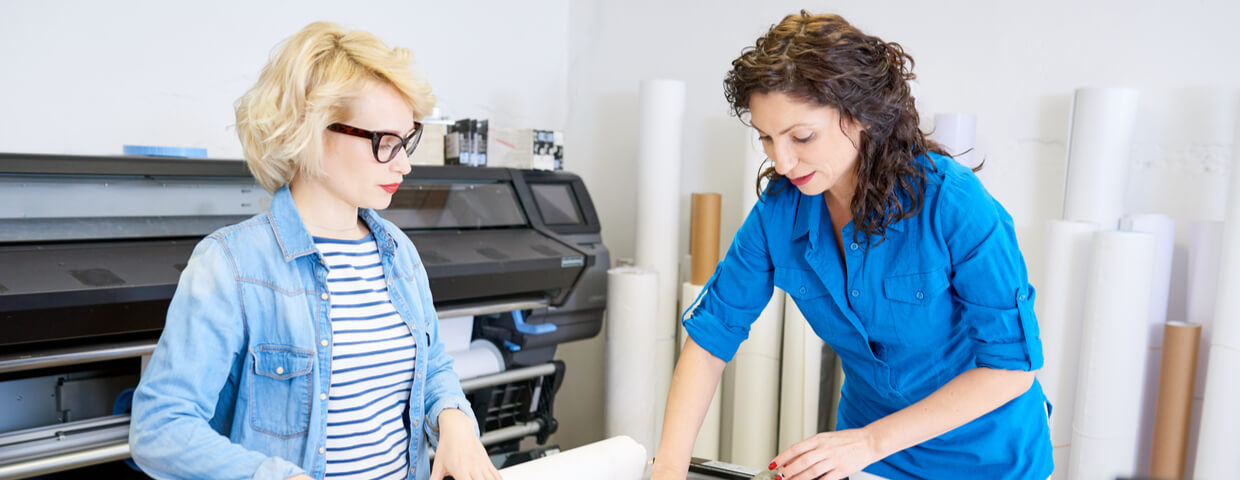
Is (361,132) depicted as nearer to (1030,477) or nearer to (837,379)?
(1030,477)

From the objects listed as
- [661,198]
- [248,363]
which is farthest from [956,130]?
[248,363]

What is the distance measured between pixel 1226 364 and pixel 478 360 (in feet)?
5.54

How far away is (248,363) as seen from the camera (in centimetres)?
110

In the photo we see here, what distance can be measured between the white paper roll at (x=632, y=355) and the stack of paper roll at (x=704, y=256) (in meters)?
0.15

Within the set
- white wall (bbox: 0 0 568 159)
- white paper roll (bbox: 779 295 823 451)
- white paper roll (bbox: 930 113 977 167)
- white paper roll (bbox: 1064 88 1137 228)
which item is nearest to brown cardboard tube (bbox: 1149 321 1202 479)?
white paper roll (bbox: 1064 88 1137 228)

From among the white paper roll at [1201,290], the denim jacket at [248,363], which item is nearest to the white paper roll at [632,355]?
the denim jacket at [248,363]

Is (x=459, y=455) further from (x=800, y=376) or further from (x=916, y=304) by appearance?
(x=800, y=376)

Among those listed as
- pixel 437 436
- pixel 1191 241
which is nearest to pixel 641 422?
pixel 437 436

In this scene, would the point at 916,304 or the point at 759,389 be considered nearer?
the point at 916,304

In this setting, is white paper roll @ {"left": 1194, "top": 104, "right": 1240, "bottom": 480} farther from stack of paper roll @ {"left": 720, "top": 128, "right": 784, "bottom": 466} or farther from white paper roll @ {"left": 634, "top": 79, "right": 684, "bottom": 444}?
white paper roll @ {"left": 634, "top": 79, "right": 684, "bottom": 444}

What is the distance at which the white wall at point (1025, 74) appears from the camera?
1.95 m

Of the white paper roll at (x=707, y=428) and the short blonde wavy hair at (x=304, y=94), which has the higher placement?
the short blonde wavy hair at (x=304, y=94)

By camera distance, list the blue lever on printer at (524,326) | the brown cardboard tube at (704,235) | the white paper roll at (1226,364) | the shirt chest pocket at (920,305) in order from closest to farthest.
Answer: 1. the shirt chest pocket at (920,305)
2. the white paper roll at (1226,364)
3. the blue lever on printer at (524,326)
4. the brown cardboard tube at (704,235)

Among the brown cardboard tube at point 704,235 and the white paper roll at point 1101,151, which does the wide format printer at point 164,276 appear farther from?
the white paper roll at point 1101,151
